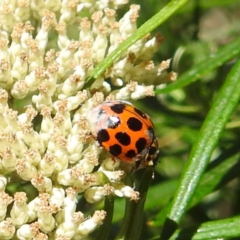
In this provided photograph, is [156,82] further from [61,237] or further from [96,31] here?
[61,237]

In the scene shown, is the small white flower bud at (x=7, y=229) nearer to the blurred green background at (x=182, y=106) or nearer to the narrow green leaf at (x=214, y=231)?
the narrow green leaf at (x=214, y=231)

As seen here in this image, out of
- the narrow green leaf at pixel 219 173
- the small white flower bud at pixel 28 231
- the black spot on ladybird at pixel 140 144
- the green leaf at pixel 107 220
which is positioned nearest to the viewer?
the small white flower bud at pixel 28 231

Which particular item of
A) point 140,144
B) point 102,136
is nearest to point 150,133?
point 140,144

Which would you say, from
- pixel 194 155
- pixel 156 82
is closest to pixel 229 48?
pixel 156 82

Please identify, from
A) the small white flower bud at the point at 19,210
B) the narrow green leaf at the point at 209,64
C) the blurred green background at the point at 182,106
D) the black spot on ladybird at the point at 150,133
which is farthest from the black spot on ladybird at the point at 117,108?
the blurred green background at the point at 182,106

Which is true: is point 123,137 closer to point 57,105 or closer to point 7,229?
point 57,105
